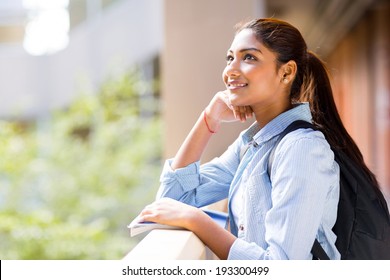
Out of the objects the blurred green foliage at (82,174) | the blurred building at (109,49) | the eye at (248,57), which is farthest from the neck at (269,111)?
A: the blurred building at (109,49)

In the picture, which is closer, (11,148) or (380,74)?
(11,148)

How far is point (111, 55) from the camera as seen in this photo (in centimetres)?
729

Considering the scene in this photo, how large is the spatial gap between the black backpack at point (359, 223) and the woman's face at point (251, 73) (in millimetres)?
198

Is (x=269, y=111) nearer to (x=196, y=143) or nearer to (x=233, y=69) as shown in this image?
(x=233, y=69)

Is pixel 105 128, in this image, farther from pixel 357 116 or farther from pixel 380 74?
pixel 357 116

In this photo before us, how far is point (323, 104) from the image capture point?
1.27 meters

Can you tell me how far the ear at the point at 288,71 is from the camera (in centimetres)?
120

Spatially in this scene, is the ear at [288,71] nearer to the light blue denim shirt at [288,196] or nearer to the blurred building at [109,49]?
the light blue denim shirt at [288,196]

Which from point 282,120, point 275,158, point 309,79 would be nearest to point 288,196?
point 275,158

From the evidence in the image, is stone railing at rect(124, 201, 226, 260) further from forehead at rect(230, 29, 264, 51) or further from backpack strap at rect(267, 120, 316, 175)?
forehead at rect(230, 29, 264, 51)

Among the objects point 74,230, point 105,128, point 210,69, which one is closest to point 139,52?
point 105,128

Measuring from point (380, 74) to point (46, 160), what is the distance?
3.93m

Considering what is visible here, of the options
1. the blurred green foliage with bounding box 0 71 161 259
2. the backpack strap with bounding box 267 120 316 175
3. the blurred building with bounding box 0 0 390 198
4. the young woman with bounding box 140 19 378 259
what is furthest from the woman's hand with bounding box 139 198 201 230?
the blurred building with bounding box 0 0 390 198

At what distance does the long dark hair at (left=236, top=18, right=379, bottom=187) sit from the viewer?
118cm
